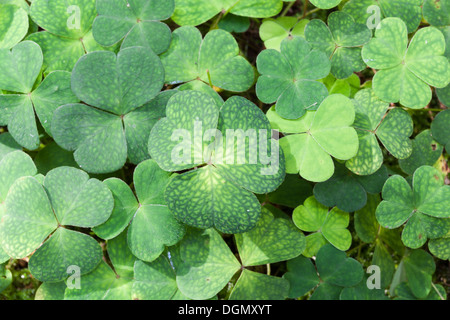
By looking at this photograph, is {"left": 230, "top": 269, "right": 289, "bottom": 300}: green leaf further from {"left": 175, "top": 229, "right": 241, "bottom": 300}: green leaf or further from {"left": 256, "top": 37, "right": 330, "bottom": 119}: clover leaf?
{"left": 256, "top": 37, "right": 330, "bottom": 119}: clover leaf

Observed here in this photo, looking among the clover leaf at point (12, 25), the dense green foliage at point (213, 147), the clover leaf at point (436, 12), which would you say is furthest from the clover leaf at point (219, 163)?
the clover leaf at point (436, 12)

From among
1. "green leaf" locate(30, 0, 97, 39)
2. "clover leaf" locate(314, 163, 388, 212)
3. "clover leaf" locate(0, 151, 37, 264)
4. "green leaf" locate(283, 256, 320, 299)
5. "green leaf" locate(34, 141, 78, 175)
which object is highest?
"green leaf" locate(30, 0, 97, 39)

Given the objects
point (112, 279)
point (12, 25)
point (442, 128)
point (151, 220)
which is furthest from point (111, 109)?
point (442, 128)

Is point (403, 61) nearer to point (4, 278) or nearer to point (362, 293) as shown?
point (362, 293)

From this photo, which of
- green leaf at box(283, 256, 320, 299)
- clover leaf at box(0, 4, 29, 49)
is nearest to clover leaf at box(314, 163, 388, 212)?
green leaf at box(283, 256, 320, 299)

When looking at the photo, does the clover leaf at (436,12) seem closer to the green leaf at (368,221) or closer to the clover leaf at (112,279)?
the green leaf at (368,221)

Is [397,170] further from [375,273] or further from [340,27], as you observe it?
[340,27]
